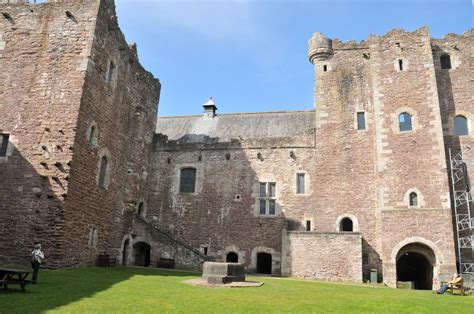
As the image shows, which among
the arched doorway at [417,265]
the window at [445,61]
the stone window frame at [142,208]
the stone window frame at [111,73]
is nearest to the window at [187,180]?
the stone window frame at [142,208]

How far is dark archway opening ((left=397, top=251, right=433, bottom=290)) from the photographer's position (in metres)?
19.3

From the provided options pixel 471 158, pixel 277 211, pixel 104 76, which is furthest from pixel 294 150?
pixel 104 76

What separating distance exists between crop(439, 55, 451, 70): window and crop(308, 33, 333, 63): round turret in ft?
20.1

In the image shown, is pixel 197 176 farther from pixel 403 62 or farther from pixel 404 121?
pixel 403 62

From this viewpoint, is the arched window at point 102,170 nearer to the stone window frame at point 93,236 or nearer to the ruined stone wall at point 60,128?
the ruined stone wall at point 60,128

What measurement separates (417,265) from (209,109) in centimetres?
1664

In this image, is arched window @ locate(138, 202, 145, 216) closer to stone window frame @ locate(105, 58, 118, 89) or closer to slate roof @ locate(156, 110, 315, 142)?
slate roof @ locate(156, 110, 315, 142)

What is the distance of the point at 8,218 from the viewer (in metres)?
14.9

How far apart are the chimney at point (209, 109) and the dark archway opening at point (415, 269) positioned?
50.5 ft

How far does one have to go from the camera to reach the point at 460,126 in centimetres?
2023

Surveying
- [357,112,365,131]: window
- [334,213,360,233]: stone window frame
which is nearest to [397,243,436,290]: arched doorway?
[334,213,360,233]: stone window frame

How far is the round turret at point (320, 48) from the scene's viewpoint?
23016 millimetres

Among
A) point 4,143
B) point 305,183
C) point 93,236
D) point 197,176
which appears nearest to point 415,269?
point 305,183

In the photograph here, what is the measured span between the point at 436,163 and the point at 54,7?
63.3ft
